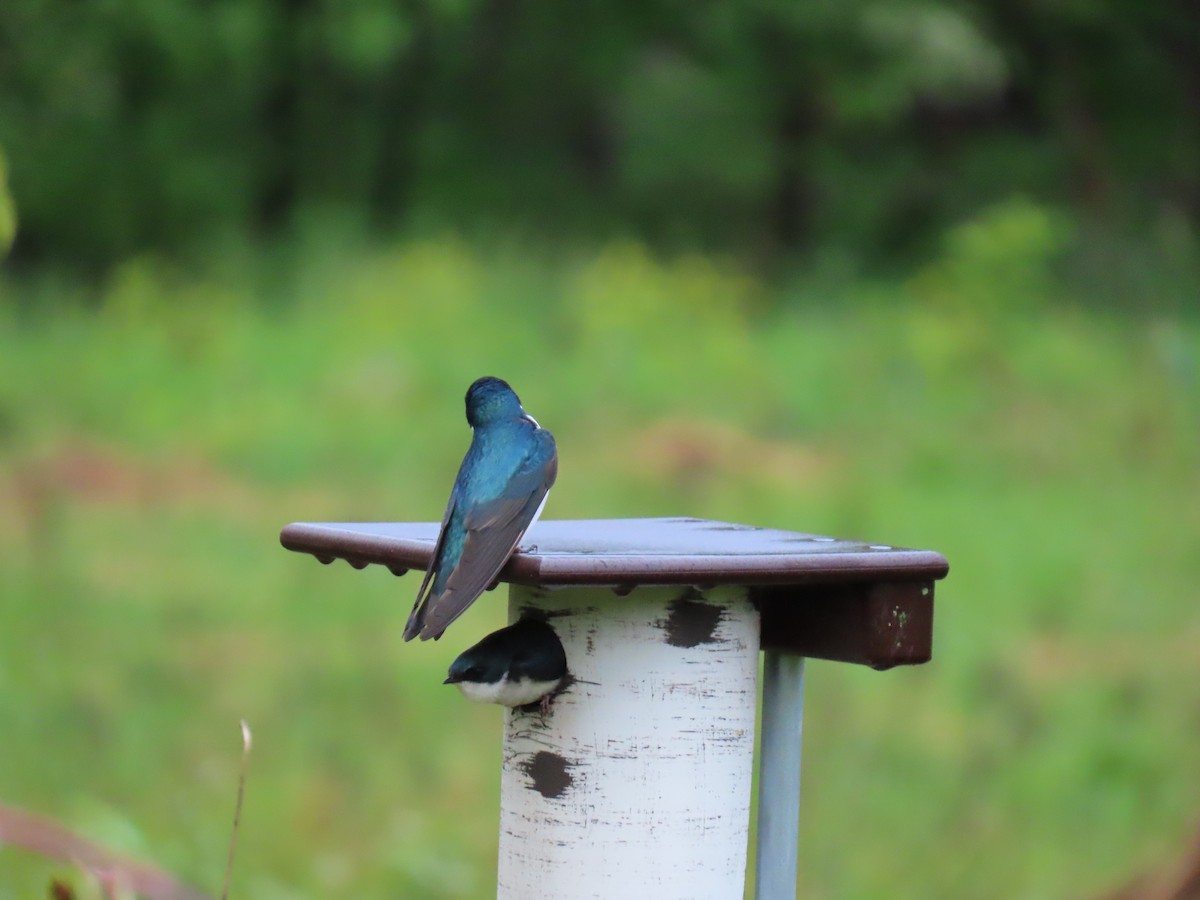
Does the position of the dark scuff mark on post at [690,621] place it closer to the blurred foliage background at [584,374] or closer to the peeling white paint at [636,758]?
the peeling white paint at [636,758]

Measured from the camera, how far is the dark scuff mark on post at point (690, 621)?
1.91 m

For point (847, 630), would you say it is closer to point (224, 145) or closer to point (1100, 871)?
point (1100, 871)

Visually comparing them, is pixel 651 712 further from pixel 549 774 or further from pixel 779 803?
pixel 779 803

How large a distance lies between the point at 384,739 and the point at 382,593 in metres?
1.22

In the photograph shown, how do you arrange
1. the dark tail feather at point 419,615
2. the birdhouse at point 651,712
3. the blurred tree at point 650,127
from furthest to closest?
the blurred tree at point 650,127
the birdhouse at point 651,712
the dark tail feather at point 419,615

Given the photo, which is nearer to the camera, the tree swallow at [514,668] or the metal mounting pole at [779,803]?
the tree swallow at [514,668]

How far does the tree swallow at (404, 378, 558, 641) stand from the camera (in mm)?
1748

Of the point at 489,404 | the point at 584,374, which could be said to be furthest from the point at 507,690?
the point at 584,374

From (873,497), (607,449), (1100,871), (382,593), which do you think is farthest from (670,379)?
(1100,871)

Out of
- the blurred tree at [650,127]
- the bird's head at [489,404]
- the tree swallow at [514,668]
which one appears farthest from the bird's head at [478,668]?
the blurred tree at [650,127]

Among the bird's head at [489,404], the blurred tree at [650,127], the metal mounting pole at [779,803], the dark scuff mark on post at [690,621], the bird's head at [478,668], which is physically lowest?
the metal mounting pole at [779,803]

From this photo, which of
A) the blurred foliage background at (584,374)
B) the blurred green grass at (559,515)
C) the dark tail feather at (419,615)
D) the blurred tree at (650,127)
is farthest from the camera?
the blurred tree at (650,127)

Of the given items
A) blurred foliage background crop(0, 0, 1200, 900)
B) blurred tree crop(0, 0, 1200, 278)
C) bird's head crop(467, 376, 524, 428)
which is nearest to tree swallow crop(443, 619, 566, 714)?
bird's head crop(467, 376, 524, 428)

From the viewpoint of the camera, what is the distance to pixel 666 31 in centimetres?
Result: 1515
